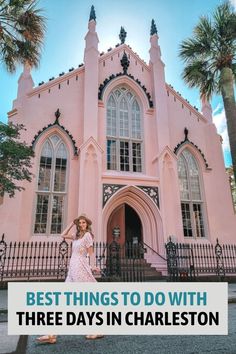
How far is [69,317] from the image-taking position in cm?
329

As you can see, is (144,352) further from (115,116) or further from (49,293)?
(115,116)

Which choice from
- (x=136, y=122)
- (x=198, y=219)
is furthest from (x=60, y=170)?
(x=198, y=219)

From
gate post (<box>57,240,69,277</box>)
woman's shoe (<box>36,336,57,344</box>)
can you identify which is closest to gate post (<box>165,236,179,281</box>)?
gate post (<box>57,240,69,277</box>)

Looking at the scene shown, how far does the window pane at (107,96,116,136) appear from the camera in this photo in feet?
50.0

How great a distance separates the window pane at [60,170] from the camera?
527 inches

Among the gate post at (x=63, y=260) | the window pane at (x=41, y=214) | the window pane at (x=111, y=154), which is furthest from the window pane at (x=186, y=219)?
the window pane at (x=41, y=214)

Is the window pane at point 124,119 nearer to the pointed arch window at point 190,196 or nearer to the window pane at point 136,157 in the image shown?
the window pane at point 136,157

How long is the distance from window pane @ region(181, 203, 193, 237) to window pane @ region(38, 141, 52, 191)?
25.9 feet

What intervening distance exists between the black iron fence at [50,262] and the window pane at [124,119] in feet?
22.6

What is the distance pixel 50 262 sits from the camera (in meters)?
10.9

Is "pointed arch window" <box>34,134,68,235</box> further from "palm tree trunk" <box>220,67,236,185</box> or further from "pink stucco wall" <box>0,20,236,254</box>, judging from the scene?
"palm tree trunk" <box>220,67,236,185</box>

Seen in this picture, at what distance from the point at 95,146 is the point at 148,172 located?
352cm

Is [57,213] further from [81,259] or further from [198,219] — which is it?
[81,259]

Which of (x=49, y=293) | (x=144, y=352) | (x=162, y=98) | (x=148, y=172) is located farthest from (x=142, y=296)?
(x=162, y=98)
